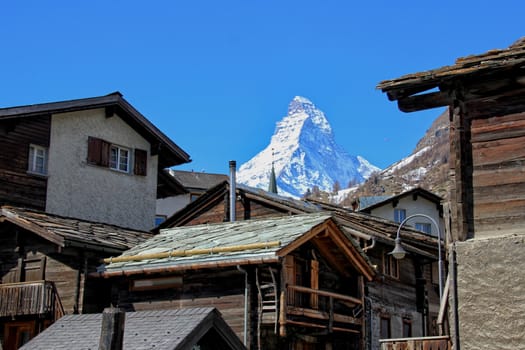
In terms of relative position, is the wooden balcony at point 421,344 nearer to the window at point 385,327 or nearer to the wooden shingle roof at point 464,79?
the wooden shingle roof at point 464,79

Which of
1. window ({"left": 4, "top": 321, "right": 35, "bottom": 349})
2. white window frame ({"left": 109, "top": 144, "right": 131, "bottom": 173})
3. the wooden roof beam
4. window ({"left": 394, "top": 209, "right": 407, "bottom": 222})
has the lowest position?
window ({"left": 4, "top": 321, "right": 35, "bottom": 349})

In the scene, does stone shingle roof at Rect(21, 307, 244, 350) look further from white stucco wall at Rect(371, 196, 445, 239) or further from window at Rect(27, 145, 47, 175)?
white stucco wall at Rect(371, 196, 445, 239)

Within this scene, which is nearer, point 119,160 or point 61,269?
point 61,269

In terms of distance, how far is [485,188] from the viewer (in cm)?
1311

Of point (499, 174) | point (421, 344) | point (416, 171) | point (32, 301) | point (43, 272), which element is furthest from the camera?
point (416, 171)

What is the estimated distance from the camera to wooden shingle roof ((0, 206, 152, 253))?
75.0ft

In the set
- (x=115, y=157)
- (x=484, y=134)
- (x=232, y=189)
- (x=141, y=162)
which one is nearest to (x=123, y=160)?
(x=115, y=157)

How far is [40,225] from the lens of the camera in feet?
76.3

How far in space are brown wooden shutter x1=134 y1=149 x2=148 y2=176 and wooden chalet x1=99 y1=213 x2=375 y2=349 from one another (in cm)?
816

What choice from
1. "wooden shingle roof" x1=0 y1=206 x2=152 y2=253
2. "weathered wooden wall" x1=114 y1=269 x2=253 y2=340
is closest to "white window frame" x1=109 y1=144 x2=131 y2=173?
"wooden shingle roof" x1=0 y1=206 x2=152 y2=253

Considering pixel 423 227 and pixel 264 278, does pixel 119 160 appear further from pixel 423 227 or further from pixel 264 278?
pixel 423 227

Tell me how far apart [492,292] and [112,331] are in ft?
18.6

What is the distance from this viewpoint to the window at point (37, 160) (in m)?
29.4

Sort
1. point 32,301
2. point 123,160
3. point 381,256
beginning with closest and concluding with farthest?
1. point 32,301
2. point 381,256
3. point 123,160
